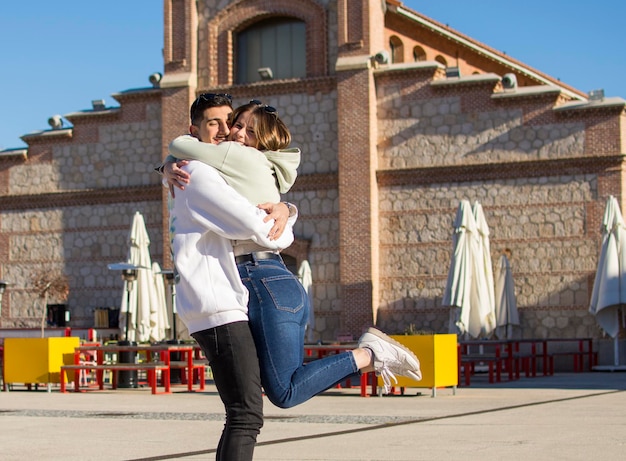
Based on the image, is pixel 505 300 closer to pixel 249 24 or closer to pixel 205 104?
pixel 249 24

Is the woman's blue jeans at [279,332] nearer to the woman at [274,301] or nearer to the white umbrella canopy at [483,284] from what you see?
the woman at [274,301]

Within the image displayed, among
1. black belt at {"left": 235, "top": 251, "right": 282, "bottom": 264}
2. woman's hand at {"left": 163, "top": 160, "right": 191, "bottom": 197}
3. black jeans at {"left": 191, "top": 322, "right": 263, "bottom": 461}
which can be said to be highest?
woman's hand at {"left": 163, "top": 160, "right": 191, "bottom": 197}

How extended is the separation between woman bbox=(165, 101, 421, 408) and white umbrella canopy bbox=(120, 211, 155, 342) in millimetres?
19528

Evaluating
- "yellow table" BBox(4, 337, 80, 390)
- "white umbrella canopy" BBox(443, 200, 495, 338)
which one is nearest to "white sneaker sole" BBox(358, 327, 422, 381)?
"yellow table" BBox(4, 337, 80, 390)

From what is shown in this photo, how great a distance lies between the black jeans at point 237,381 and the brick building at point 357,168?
2169 cm

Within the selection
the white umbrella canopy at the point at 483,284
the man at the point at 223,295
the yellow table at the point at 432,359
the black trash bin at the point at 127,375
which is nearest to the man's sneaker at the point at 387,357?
the man at the point at 223,295

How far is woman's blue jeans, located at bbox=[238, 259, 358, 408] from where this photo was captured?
4570 millimetres

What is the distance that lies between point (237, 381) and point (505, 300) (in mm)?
19813

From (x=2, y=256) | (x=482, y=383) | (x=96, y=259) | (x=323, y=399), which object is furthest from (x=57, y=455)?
(x=2, y=256)

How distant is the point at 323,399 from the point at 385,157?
45.1 ft

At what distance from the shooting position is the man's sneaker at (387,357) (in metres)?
4.86

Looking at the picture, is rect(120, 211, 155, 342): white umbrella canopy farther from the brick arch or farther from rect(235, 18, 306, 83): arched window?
rect(235, 18, 306, 83): arched window

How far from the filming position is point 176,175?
4730mm

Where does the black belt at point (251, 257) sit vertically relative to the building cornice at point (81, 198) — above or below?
below
